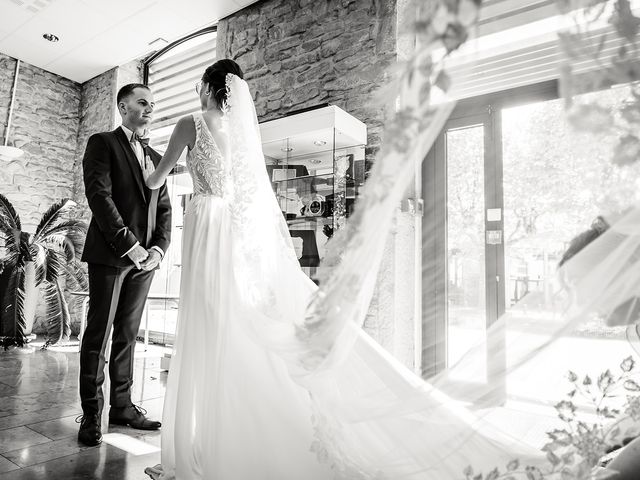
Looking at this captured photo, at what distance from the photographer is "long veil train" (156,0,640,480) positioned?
30.2 inches

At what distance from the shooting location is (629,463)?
857mm

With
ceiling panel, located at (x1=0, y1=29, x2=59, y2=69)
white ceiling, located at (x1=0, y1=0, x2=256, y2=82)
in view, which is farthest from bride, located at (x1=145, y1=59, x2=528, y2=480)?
ceiling panel, located at (x1=0, y1=29, x2=59, y2=69)

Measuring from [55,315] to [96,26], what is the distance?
3.35 metres

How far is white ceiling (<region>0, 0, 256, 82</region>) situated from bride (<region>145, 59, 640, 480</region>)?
2.91 m

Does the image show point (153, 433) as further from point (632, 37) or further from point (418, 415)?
point (632, 37)

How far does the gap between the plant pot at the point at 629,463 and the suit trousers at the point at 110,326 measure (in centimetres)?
210

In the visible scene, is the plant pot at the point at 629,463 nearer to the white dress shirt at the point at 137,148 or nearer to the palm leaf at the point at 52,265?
the white dress shirt at the point at 137,148

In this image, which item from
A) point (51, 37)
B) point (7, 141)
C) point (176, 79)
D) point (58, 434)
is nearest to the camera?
point (58, 434)

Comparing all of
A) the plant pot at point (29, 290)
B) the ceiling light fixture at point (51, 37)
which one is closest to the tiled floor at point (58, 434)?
the plant pot at point (29, 290)

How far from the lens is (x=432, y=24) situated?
705 mm

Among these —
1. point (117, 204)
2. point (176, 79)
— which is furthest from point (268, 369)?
point (176, 79)

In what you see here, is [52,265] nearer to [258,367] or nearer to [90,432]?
[90,432]

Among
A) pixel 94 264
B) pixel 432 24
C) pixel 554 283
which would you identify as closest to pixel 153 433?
pixel 94 264

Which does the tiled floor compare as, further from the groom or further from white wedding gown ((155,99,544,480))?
white wedding gown ((155,99,544,480))
